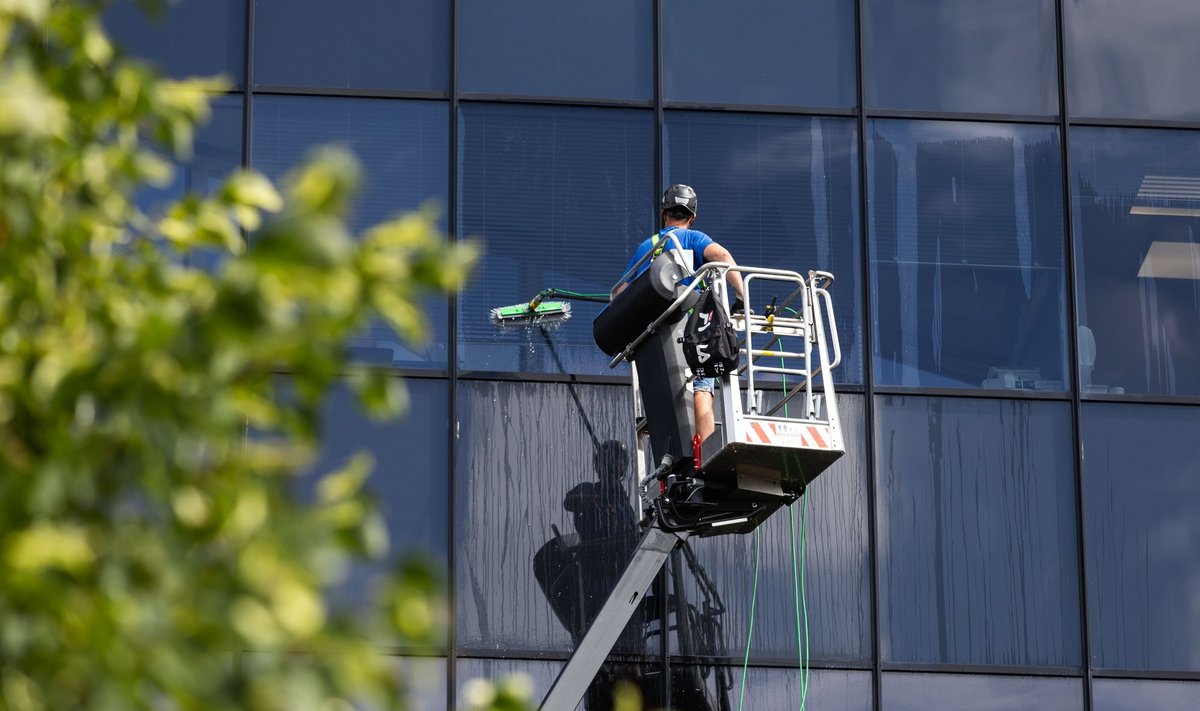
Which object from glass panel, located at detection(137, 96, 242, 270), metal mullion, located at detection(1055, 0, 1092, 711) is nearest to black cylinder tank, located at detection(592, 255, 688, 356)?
glass panel, located at detection(137, 96, 242, 270)

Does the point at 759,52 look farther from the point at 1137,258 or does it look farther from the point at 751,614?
the point at 751,614

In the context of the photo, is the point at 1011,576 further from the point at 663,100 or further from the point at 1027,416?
the point at 663,100

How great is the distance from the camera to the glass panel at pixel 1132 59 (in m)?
11.0

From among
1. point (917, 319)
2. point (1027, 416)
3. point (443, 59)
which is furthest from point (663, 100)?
point (1027, 416)

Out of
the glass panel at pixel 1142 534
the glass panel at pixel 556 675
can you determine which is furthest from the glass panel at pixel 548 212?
the glass panel at pixel 1142 534

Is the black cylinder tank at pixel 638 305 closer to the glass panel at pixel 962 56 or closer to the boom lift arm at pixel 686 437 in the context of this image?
the boom lift arm at pixel 686 437

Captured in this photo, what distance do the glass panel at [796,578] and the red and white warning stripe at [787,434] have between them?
1.63 meters

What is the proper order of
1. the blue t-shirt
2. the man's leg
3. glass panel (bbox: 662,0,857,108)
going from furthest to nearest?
glass panel (bbox: 662,0,857,108) < the blue t-shirt < the man's leg

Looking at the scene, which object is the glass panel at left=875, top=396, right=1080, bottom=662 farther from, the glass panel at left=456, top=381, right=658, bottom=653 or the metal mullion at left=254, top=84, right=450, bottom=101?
the metal mullion at left=254, top=84, right=450, bottom=101

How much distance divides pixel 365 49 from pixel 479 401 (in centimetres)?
225

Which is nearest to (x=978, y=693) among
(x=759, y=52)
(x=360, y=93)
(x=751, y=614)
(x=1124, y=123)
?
(x=751, y=614)

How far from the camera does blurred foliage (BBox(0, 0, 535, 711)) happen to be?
8.96ft

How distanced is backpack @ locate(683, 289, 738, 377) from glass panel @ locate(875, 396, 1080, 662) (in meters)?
1.87

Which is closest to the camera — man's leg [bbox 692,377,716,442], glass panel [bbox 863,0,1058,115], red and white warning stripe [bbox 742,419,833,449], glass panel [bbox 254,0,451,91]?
Answer: red and white warning stripe [bbox 742,419,833,449]
